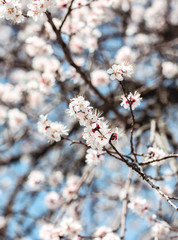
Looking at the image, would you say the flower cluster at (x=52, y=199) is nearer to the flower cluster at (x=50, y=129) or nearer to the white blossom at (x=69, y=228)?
the white blossom at (x=69, y=228)

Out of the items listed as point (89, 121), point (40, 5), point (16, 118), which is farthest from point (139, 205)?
point (16, 118)

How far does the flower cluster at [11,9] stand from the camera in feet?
5.27

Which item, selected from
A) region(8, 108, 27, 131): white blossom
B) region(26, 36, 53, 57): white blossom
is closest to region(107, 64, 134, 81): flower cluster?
region(26, 36, 53, 57): white blossom

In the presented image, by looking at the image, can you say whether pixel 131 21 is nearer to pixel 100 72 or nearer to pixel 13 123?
pixel 100 72

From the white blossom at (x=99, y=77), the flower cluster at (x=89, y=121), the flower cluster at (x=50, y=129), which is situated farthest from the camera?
the white blossom at (x=99, y=77)

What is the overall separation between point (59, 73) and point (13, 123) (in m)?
1.13

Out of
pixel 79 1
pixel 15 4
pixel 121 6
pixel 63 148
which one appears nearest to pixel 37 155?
pixel 63 148

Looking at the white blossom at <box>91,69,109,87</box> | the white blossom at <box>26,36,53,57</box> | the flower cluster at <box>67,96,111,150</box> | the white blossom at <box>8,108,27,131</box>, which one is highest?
the white blossom at <box>91,69,109,87</box>

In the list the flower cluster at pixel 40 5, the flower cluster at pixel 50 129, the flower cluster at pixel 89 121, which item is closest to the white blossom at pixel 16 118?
the flower cluster at pixel 40 5

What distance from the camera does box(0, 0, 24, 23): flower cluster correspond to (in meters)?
1.61

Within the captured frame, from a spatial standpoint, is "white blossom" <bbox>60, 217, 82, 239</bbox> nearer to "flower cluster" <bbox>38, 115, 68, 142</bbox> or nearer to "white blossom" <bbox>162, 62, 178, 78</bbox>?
"flower cluster" <bbox>38, 115, 68, 142</bbox>

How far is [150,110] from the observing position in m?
3.63

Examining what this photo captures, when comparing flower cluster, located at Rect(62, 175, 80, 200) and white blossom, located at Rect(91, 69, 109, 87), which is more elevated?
white blossom, located at Rect(91, 69, 109, 87)

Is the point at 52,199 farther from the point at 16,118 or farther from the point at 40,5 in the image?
the point at 40,5
